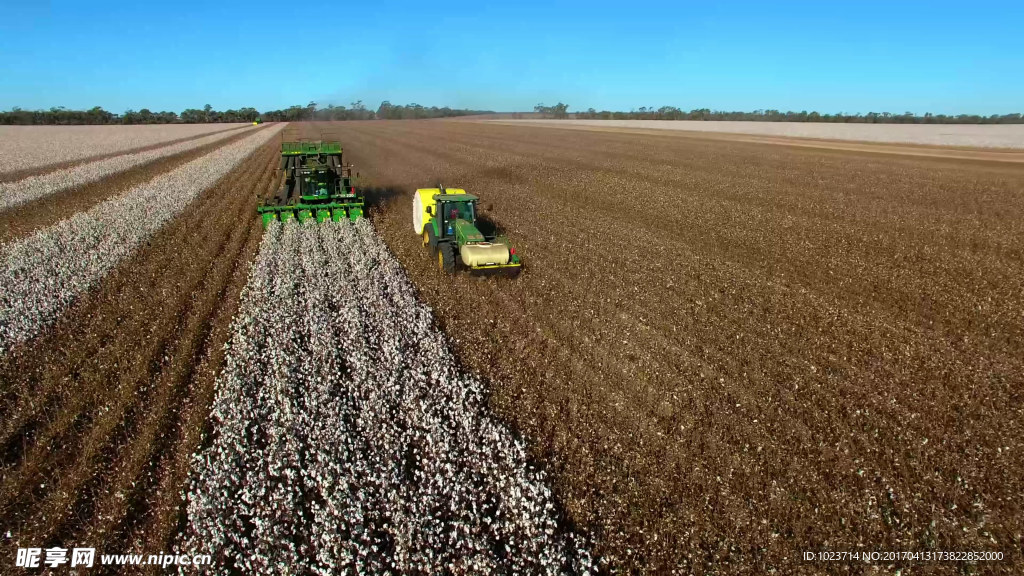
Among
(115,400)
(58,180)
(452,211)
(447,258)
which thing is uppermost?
(58,180)

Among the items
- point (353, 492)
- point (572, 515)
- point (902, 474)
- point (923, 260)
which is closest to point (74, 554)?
point (353, 492)

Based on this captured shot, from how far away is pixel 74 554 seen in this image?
4945 millimetres

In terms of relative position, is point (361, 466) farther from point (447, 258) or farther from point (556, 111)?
point (556, 111)

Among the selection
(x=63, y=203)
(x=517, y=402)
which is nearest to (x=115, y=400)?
(x=517, y=402)

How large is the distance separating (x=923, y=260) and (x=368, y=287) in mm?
15126

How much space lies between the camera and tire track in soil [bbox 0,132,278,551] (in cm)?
550

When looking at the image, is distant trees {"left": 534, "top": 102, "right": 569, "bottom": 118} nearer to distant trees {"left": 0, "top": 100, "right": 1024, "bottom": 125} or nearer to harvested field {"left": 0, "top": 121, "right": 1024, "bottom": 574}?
distant trees {"left": 0, "top": 100, "right": 1024, "bottom": 125}

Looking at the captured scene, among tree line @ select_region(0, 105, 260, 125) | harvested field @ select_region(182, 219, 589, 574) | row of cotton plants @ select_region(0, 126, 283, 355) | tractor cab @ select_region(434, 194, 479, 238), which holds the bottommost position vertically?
harvested field @ select_region(182, 219, 589, 574)

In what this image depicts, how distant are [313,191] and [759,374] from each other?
16.0 meters

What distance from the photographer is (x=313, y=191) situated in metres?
18.4

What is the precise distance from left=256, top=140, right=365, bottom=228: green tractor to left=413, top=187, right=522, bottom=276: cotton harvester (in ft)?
15.6

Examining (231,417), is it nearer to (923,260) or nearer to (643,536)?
(643,536)

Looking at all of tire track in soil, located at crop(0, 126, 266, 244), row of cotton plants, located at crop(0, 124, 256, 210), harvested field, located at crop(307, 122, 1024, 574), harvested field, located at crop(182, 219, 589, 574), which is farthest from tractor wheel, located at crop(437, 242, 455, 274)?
row of cotton plants, located at crop(0, 124, 256, 210)

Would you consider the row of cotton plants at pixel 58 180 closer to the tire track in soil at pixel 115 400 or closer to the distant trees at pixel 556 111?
the tire track in soil at pixel 115 400
